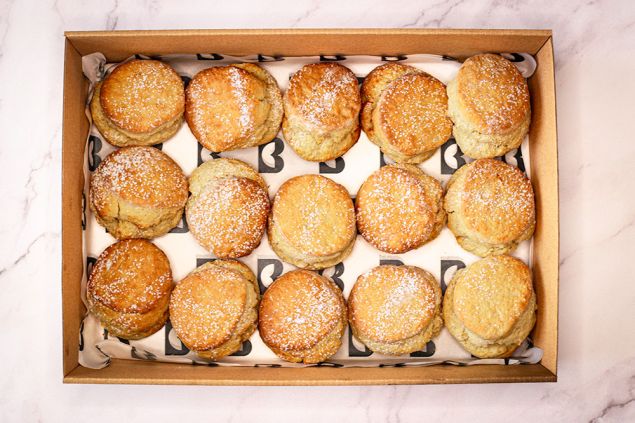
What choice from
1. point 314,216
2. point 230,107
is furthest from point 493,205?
point 230,107

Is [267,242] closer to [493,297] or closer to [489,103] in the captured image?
[493,297]

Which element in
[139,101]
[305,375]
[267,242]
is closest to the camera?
[305,375]

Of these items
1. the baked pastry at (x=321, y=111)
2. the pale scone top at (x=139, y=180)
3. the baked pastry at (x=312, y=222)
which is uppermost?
the baked pastry at (x=321, y=111)

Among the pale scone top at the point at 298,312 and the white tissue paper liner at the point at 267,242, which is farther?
the white tissue paper liner at the point at 267,242

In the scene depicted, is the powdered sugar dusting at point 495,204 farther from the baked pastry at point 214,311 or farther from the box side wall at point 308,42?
the baked pastry at point 214,311

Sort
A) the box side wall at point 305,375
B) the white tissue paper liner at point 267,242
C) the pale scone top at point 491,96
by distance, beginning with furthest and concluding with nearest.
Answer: the white tissue paper liner at point 267,242, the pale scone top at point 491,96, the box side wall at point 305,375

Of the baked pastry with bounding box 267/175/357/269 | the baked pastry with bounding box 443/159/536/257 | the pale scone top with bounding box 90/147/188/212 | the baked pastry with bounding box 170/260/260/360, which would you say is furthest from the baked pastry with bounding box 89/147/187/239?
the baked pastry with bounding box 443/159/536/257

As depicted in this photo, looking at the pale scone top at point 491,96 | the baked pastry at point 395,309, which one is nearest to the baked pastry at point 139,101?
the baked pastry at point 395,309
